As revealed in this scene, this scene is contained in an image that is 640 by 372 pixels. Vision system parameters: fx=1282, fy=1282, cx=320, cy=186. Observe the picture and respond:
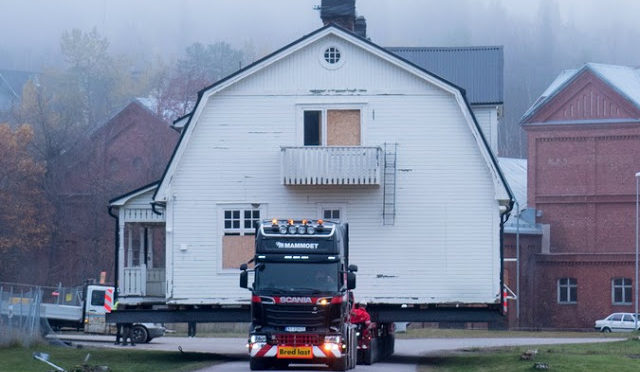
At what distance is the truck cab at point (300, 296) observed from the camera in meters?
26.9

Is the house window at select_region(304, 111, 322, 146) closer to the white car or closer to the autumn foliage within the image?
the white car

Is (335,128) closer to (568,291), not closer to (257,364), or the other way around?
(257,364)

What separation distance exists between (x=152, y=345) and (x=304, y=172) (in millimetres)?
14237

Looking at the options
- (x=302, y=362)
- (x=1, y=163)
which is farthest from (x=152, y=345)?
(x=1, y=163)

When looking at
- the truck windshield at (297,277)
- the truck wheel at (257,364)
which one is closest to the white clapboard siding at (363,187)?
the truck windshield at (297,277)

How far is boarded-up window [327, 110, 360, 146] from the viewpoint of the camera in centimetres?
3709

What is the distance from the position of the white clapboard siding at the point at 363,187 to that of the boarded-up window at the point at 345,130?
0.91 ft

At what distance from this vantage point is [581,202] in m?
75.7

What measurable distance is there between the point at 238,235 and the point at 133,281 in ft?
12.0

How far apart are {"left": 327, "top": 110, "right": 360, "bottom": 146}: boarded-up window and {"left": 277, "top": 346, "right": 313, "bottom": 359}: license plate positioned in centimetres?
1125

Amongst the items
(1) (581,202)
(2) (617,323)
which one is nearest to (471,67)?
(2) (617,323)

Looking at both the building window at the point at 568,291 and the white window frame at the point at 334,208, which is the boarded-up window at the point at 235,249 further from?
the building window at the point at 568,291

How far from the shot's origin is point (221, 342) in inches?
2008

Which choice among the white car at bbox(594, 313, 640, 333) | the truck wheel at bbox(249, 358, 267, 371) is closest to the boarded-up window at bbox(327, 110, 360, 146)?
the truck wheel at bbox(249, 358, 267, 371)
